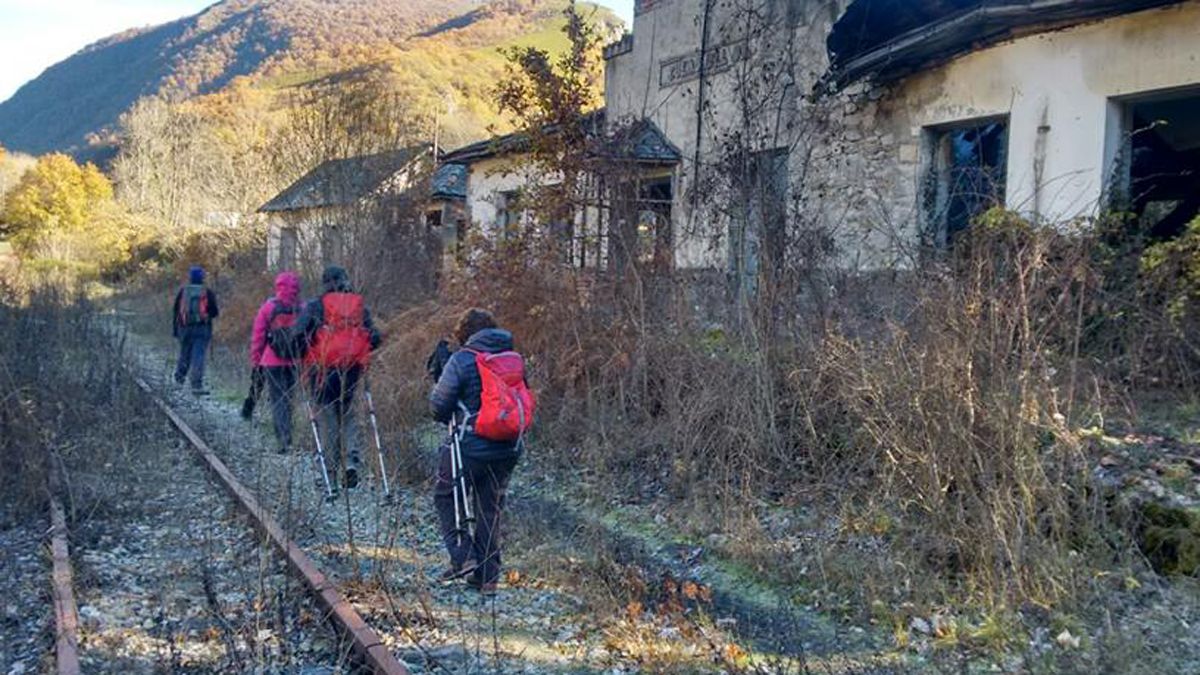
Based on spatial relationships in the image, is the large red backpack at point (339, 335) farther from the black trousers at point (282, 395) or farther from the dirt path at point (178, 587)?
the dirt path at point (178, 587)

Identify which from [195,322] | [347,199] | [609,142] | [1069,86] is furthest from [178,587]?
[347,199]

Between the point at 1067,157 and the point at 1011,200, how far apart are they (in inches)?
29.6

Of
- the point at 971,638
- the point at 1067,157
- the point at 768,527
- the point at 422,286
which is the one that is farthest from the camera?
the point at 422,286

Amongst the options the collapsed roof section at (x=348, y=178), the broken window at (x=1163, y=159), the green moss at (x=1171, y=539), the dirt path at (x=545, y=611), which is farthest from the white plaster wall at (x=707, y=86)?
the collapsed roof section at (x=348, y=178)

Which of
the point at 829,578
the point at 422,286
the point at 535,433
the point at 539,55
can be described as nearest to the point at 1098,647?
the point at 829,578

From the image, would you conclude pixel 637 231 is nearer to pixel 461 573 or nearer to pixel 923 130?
pixel 923 130

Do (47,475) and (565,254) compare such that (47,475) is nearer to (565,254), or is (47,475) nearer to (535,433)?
(535,433)

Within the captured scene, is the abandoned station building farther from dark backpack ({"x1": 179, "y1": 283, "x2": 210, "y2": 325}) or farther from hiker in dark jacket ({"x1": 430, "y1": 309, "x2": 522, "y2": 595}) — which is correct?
dark backpack ({"x1": 179, "y1": 283, "x2": 210, "y2": 325})

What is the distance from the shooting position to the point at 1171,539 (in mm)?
5391

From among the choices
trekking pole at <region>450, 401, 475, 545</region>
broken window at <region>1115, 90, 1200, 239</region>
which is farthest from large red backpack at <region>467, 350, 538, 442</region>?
broken window at <region>1115, 90, 1200, 239</region>

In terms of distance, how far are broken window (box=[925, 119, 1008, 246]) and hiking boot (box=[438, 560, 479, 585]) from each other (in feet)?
23.2

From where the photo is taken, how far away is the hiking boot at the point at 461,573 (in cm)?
590

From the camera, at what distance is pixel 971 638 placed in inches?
192

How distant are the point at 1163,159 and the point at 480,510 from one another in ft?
30.2
